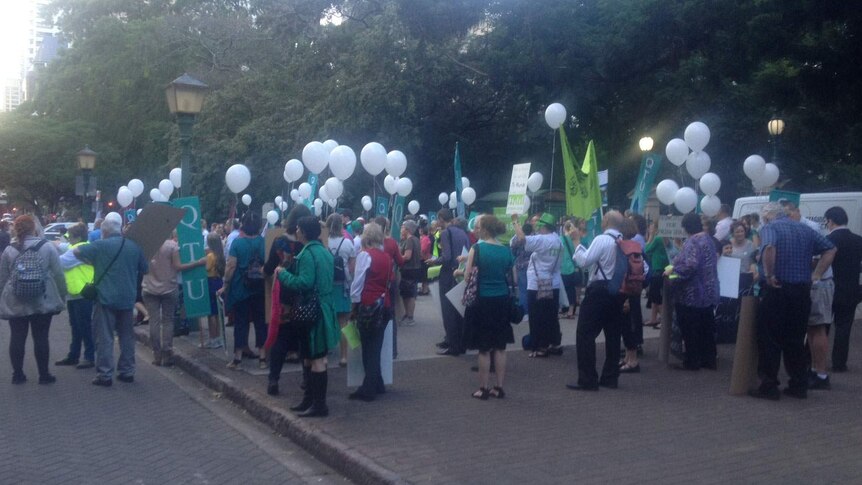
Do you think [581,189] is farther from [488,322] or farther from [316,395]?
[316,395]

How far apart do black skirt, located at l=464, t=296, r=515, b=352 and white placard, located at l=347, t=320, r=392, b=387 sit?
915 millimetres

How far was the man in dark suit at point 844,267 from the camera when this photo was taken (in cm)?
911

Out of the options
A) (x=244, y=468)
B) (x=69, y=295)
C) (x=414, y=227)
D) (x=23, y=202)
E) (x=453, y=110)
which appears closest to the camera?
(x=244, y=468)

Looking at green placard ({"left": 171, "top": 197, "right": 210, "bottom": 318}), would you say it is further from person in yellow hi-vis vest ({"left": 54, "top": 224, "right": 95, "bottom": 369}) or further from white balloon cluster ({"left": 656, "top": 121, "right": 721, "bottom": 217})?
white balloon cluster ({"left": 656, "top": 121, "right": 721, "bottom": 217})

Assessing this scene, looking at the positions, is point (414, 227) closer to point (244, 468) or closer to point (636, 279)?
point (636, 279)

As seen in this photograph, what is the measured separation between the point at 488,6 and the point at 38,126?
2706cm

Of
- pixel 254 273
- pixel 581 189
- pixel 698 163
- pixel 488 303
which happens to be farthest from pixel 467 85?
pixel 488 303

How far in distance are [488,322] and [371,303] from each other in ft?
3.76

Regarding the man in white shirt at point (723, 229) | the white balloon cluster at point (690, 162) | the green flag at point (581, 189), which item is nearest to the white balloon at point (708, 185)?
the white balloon cluster at point (690, 162)

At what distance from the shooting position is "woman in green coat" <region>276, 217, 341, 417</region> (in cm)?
729

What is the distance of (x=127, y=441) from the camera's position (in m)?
7.22

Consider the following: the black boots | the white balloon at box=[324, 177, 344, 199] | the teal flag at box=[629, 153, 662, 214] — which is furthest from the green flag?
the white balloon at box=[324, 177, 344, 199]

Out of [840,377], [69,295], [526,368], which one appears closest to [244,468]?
[526,368]

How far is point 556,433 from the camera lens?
689 cm
